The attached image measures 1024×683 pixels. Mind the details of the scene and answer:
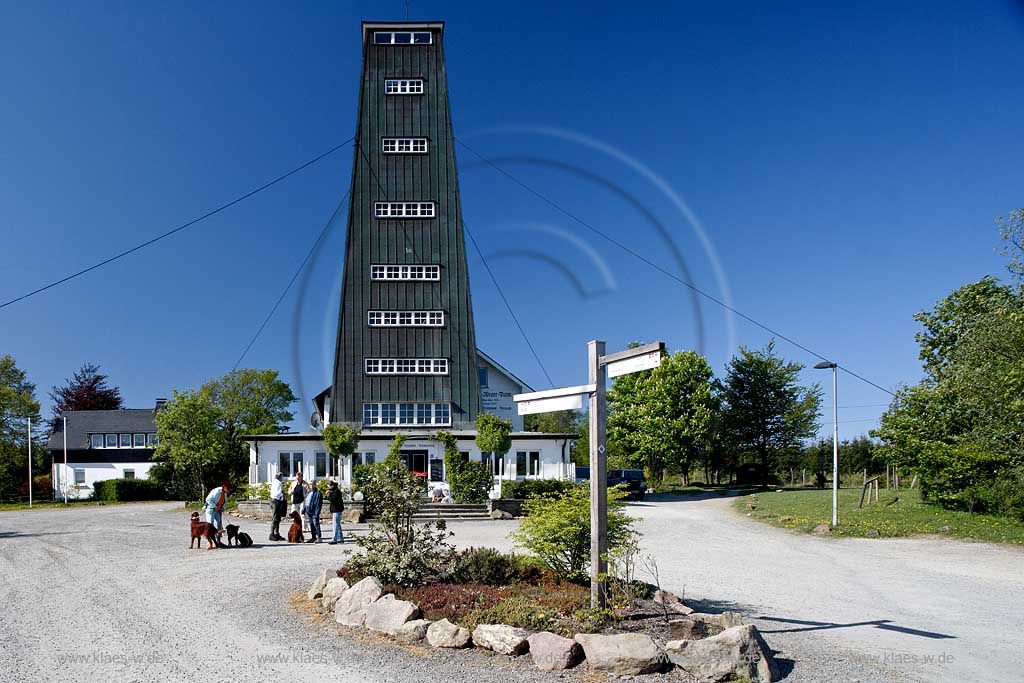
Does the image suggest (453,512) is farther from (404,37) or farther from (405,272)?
(404,37)

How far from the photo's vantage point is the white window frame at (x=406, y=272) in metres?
37.1

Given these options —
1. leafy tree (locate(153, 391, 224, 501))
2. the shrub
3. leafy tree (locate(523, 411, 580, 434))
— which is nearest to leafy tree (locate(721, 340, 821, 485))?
leafy tree (locate(523, 411, 580, 434))

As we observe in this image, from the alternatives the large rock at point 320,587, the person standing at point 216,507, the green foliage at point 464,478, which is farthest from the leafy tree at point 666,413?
the large rock at point 320,587

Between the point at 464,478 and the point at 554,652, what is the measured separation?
73.4ft

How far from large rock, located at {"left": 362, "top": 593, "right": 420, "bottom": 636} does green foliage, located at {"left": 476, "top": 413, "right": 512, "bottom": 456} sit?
2198cm

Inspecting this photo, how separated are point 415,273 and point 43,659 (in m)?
29.9

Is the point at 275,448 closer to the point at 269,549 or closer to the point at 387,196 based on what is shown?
the point at 387,196

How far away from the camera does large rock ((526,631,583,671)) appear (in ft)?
25.5

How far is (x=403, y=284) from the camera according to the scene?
37.2 meters

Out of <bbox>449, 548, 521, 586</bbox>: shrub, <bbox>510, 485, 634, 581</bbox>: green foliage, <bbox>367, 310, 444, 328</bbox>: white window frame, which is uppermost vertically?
<bbox>367, 310, 444, 328</bbox>: white window frame

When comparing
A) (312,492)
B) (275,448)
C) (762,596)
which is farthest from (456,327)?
(762,596)

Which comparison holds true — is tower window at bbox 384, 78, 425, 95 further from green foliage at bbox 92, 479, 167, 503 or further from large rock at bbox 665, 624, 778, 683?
large rock at bbox 665, 624, 778, 683

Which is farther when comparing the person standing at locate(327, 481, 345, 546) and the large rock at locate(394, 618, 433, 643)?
the person standing at locate(327, 481, 345, 546)

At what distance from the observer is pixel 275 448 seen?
3425 cm
